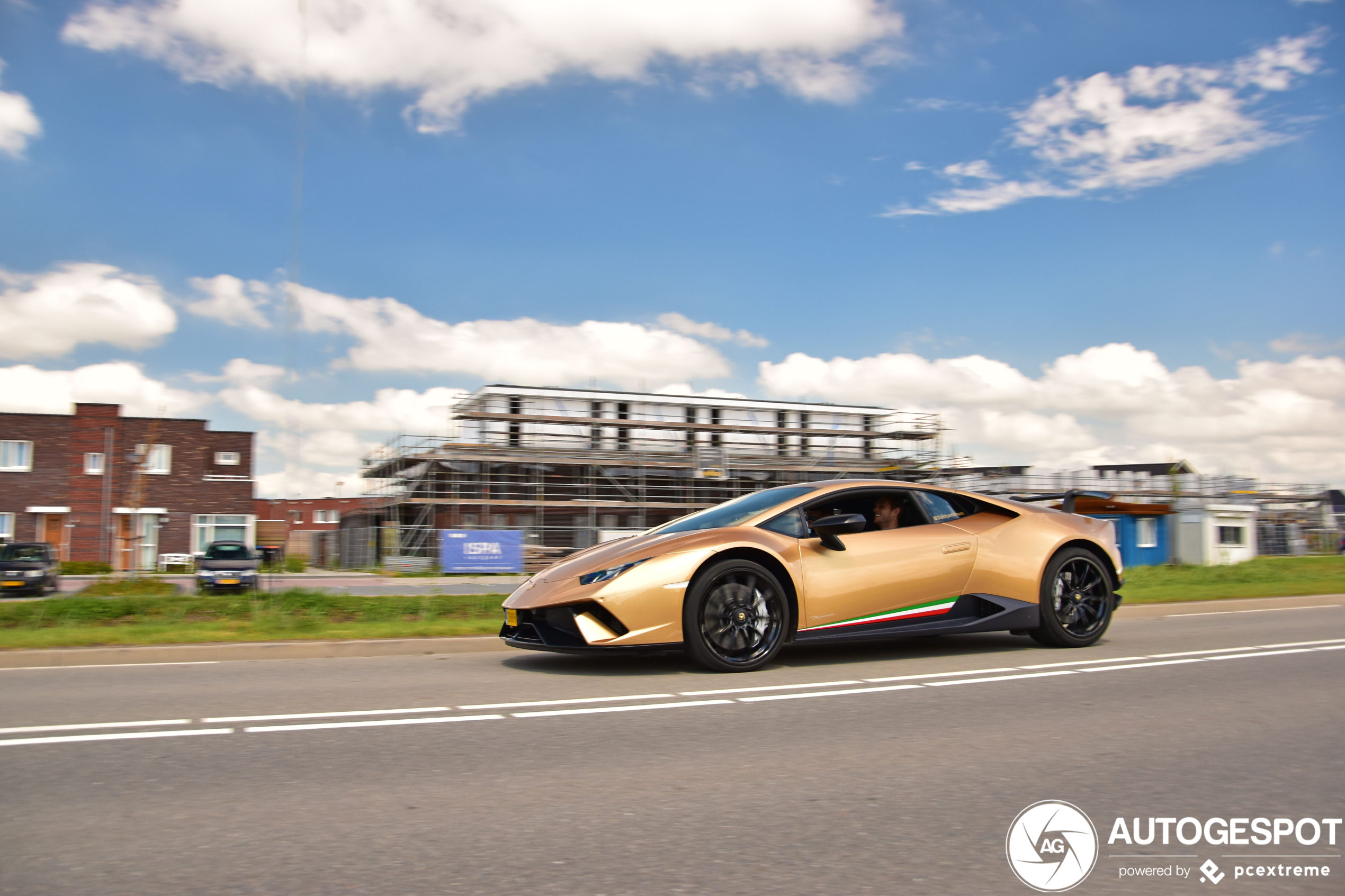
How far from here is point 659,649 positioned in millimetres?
6727

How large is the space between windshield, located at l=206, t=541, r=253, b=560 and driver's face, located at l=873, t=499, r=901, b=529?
2239 centimetres

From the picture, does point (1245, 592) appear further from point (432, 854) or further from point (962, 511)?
point (432, 854)

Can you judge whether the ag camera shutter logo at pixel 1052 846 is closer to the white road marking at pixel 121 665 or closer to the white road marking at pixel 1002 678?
the white road marking at pixel 1002 678

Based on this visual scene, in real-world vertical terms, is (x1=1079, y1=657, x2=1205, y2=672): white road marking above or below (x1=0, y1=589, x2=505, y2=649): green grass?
below

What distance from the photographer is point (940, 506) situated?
316 inches

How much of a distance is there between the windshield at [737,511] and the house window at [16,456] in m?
43.4

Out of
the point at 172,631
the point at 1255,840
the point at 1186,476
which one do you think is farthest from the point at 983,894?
the point at 1186,476

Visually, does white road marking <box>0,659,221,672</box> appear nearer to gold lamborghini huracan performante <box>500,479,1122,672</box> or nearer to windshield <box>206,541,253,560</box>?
gold lamborghini huracan performante <box>500,479,1122,672</box>

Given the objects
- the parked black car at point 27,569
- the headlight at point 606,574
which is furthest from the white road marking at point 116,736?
the parked black car at point 27,569

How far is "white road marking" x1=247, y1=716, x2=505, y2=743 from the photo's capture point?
203 inches

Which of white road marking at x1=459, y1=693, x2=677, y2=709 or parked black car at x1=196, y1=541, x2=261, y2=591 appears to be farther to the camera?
parked black car at x1=196, y1=541, x2=261, y2=591

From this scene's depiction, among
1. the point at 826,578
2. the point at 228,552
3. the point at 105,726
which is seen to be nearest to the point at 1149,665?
the point at 826,578

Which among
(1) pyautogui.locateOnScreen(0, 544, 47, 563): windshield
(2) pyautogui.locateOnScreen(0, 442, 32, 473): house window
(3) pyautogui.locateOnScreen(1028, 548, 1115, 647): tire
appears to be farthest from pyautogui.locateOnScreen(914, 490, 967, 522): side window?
(2) pyautogui.locateOnScreen(0, 442, 32, 473): house window

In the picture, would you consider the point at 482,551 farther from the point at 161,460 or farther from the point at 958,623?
the point at 958,623
